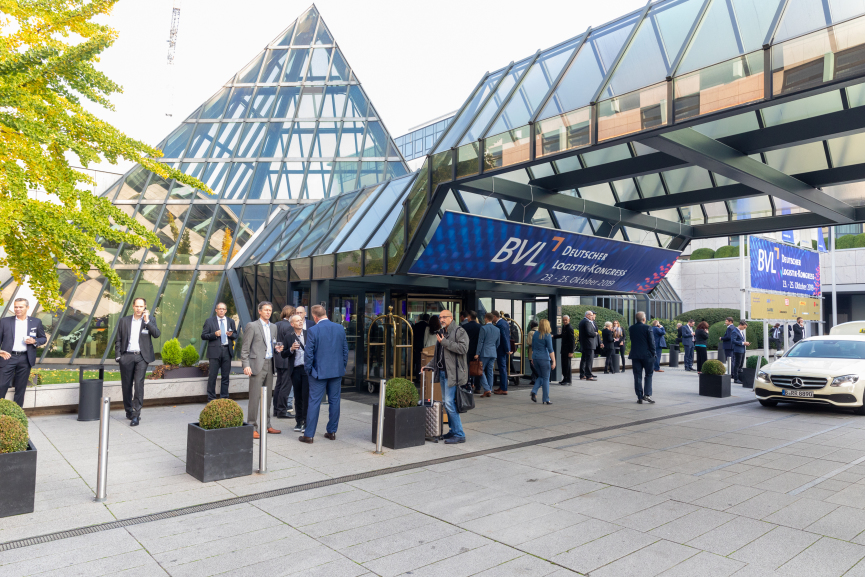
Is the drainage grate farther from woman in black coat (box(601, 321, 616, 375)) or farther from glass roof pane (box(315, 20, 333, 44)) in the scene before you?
glass roof pane (box(315, 20, 333, 44))

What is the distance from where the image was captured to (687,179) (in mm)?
12234

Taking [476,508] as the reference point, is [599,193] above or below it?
above

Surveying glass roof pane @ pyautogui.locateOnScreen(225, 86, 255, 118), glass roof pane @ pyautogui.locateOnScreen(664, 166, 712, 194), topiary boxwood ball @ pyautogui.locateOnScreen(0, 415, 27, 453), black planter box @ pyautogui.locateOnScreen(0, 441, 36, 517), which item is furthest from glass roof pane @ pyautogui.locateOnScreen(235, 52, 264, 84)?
black planter box @ pyautogui.locateOnScreen(0, 441, 36, 517)

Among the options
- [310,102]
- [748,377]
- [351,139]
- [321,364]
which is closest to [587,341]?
[748,377]

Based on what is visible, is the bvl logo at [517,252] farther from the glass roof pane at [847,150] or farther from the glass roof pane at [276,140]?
the glass roof pane at [276,140]

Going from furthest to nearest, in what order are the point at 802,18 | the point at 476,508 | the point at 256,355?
the point at 256,355 < the point at 802,18 < the point at 476,508

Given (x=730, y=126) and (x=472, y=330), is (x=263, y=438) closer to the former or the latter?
(x=472, y=330)

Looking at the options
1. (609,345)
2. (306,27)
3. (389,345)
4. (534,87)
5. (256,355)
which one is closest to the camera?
(256,355)

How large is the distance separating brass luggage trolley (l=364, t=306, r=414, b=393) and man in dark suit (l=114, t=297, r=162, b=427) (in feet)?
17.2

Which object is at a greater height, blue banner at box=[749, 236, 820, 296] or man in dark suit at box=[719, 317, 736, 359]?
blue banner at box=[749, 236, 820, 296]

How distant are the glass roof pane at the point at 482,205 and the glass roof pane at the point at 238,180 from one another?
12538mm

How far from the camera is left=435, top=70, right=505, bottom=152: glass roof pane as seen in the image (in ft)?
33.3

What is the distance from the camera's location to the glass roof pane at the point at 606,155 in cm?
1043

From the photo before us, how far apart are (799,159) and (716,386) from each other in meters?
5.93
